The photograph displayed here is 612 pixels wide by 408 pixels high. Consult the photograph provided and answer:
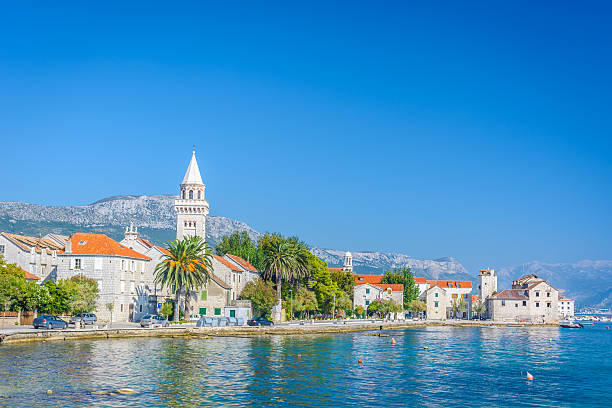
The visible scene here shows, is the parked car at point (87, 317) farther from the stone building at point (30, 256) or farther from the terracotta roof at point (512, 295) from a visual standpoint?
the terracotta roof at point (512, 295)

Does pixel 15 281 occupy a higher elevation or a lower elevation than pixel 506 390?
higher

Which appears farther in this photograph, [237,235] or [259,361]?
[237,235]

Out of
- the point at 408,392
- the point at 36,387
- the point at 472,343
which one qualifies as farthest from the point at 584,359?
the point at 36,387

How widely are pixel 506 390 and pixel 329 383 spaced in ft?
42.3

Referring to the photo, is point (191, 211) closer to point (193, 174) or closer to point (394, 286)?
point (193, 174)

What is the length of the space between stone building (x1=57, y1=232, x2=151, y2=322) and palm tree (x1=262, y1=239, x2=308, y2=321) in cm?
2343

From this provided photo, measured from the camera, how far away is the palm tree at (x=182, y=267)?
91.0 metres

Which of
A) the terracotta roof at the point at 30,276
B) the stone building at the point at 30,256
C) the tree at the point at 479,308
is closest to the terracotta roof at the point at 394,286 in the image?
the tree at the point at 479,308

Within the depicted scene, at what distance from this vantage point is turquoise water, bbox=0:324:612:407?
40438 mm

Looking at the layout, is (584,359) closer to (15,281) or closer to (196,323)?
(196,323)

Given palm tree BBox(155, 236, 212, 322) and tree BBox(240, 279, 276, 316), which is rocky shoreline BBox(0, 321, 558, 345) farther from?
tree BBox(240, 279, 276, 316)

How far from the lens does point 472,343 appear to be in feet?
300

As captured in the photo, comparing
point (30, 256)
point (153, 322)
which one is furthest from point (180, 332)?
point (30, 256)

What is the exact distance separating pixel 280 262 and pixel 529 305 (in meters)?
80.8
